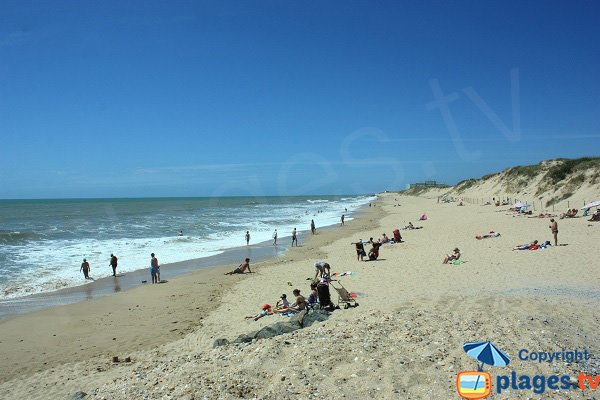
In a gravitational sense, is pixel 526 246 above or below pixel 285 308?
above

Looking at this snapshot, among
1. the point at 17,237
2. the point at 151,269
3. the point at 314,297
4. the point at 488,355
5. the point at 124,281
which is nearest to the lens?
the point at 488,355

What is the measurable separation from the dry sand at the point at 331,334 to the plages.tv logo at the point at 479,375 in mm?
129

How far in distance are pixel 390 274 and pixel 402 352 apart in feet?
26.1

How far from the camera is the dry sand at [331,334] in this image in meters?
5.58

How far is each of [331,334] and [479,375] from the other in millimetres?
2532

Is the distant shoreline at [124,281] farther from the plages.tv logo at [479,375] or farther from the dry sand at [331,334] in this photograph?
the plages.tv logo at [479,375]

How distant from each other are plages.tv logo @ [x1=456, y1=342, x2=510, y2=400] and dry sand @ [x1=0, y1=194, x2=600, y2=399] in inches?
5.1

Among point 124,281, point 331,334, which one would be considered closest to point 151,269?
point 124,281

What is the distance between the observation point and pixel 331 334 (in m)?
7.12

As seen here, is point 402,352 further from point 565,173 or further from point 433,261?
point 565,173

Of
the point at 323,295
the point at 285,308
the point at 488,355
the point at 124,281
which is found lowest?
the point at 124,281

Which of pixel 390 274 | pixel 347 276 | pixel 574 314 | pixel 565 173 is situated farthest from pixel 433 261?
pixel 565 173

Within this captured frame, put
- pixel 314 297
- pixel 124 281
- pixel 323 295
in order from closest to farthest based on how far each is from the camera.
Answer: pixel 323 295, pixel 314 297, pixel 124 281

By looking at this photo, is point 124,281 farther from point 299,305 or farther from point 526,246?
point 526,246
